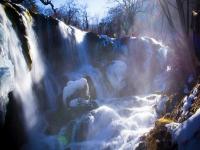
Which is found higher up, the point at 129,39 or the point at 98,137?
the point at 129,39

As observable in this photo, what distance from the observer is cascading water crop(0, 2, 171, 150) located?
12523 mm

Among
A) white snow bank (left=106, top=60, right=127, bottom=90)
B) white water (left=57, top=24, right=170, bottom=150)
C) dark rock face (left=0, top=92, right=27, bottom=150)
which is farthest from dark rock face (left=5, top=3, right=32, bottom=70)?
white snow bank (left=106, top=60, right=127, bottom=90)

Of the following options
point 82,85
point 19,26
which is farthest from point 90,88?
point 19,26

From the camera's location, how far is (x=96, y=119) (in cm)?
1375

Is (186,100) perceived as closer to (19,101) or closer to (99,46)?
(19,101)

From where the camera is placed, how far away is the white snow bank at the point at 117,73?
2112 cm

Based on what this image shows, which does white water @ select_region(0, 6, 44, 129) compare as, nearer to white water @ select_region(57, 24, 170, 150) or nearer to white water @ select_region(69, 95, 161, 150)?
white water @ select_region(57, 24, 170, 150)

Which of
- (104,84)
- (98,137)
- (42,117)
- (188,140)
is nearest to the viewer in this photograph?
(188,140)

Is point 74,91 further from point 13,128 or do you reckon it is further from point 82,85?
point 13,128

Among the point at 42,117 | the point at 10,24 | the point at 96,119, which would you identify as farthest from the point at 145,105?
the point at 10,24

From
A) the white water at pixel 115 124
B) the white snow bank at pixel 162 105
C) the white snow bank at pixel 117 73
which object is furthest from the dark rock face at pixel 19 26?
the white snow bank at pixel 117 73

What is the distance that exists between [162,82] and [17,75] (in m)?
11.0

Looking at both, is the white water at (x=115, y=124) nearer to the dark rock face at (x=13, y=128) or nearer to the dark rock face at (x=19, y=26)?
the dark rock face at (x=13, y=128)

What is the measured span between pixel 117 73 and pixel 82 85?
18.8 ft
